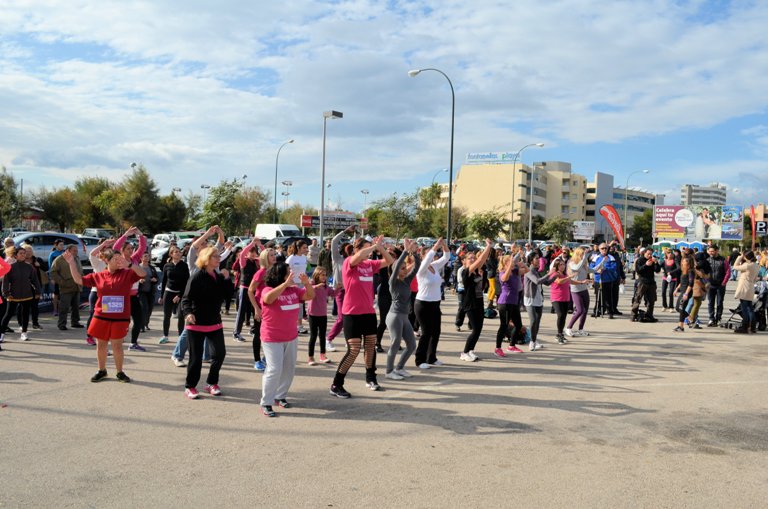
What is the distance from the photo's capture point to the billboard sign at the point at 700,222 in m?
58.2

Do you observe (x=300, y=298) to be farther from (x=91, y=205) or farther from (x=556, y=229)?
(x=556, y=229)

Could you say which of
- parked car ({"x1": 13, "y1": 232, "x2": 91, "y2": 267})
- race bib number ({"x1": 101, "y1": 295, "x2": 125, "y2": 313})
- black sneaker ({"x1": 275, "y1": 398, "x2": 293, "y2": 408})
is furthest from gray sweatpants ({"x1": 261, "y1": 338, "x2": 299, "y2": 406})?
parked car ({"x1": 13, "y1": 232, "x2": 91, "y2": 267})

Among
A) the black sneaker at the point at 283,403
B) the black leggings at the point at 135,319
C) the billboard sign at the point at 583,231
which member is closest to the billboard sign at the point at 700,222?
the billboard sign at the point at 583,231

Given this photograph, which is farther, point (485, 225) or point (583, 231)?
point (485, 225)

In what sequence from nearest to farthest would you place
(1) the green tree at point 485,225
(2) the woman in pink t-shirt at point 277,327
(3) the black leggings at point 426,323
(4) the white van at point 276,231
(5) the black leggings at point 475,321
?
(2) the woman in pink t-shirt at point 277,327, (3) the black leggings at point 426,323, (5) the black leggings at point 475,321, (4) the white van at point 276,231, (1) the green tree at point 485,225

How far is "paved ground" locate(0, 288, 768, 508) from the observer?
4.28 m

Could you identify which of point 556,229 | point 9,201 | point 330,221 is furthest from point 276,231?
point 556,229

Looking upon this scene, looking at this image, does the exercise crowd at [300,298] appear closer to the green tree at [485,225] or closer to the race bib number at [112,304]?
the race bib number at [112,304]

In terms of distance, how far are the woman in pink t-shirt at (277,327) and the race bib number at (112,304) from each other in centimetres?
219

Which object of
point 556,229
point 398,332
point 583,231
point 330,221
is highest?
point 556,229

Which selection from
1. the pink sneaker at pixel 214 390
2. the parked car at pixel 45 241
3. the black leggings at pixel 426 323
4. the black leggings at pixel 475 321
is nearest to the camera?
the pink sneaker at pixel 214 390

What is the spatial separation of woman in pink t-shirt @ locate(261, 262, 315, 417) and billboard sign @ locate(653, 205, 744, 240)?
61351 mm

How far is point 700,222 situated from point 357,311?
61.3m

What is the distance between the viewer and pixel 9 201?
51.7 metres
